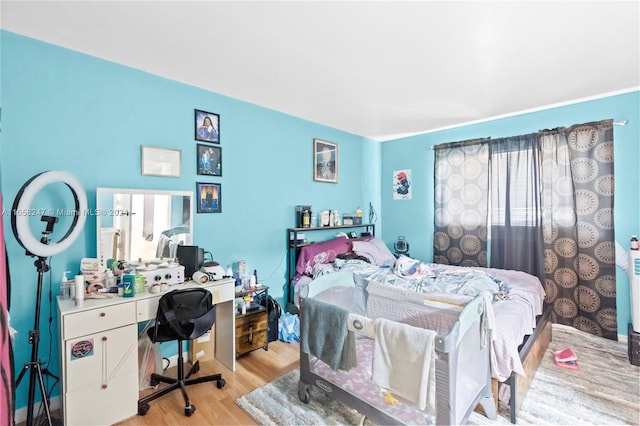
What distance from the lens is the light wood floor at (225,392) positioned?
6.35 feet

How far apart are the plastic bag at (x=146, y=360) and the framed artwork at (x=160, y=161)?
130 cm

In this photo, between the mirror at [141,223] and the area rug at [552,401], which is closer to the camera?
the area rug at [552,401]

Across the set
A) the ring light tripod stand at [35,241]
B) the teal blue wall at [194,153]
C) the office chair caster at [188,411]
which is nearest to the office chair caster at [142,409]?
the office chair caster at [188,411]

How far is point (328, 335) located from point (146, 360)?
1.53 m

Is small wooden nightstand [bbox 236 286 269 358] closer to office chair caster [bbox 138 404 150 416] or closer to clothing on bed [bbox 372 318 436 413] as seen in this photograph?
office chair caster [bbox 138 404 150 416]

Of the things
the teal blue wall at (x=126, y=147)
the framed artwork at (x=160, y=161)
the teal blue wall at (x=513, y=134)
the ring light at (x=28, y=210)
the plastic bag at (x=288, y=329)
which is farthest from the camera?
the plastic bag at (x=288, y=329)

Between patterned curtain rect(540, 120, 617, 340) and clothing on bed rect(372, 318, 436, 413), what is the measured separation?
8.92 ft

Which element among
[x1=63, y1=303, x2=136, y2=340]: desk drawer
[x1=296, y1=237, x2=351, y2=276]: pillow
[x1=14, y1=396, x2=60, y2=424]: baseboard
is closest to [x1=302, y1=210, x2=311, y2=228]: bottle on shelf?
[x1=296, y1=237, x2=351, y2=276]: pillow

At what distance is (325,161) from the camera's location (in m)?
4.03

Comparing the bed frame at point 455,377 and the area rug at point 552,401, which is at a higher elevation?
the bed frame at point 455,377

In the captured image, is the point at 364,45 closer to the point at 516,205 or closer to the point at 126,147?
the point at 126,147

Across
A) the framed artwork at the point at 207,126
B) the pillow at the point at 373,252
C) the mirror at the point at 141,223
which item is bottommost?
the pillow at the point at 373,252

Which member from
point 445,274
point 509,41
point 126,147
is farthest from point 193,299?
point 509,41

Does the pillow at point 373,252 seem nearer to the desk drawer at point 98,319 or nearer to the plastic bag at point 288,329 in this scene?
the plastic bag at point 288,329
